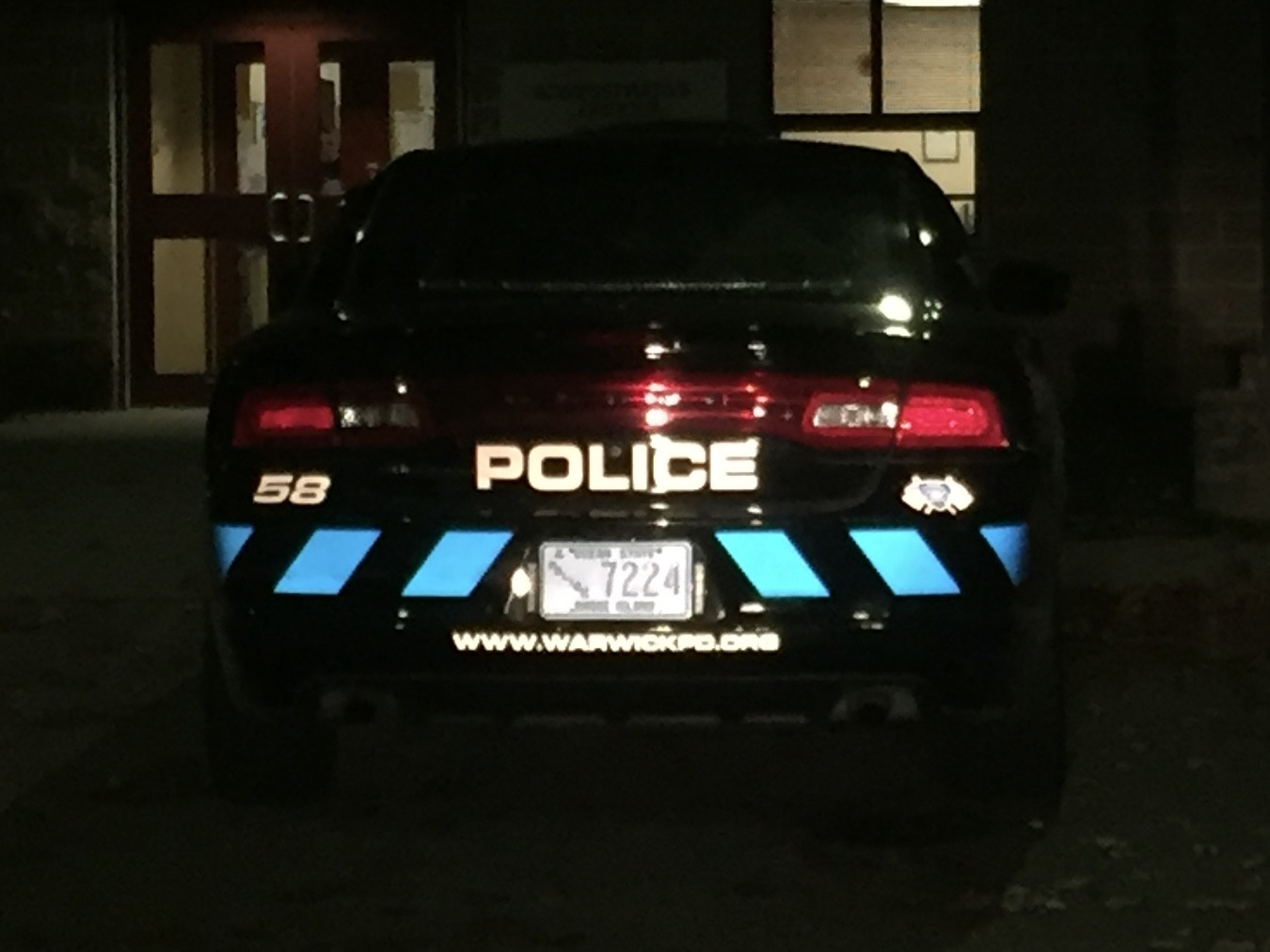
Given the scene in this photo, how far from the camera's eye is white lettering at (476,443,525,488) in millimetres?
5293

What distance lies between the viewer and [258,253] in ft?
57.5

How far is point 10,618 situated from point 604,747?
269 centimetres

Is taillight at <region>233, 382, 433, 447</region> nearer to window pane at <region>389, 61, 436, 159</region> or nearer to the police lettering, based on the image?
the police lettering

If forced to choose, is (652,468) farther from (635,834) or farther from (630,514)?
(635,834)

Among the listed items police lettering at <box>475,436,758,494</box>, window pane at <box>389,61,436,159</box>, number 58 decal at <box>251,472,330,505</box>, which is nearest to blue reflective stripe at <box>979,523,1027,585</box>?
police lettering at <box>475,436,758,494</box>

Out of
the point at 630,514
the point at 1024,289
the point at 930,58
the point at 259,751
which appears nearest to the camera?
the point at 630,514

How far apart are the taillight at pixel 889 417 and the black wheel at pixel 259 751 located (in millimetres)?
1211

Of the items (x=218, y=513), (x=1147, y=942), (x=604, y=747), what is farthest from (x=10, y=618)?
(x=1147, y=942)

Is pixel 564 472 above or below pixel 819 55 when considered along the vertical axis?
below

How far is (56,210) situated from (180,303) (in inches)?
37.6

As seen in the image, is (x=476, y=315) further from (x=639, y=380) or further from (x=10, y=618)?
(x=10, y=618)

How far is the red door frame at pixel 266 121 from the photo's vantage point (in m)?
17.2

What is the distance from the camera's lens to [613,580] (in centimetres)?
529

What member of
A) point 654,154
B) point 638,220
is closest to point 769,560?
point 638,220
